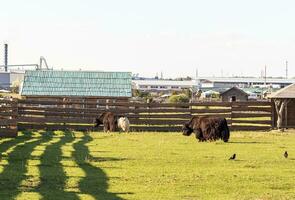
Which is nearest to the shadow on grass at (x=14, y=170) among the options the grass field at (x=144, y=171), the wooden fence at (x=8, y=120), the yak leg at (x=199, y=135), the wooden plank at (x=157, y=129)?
the grass field at (x=144, y=171)

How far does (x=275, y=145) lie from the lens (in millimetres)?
25703

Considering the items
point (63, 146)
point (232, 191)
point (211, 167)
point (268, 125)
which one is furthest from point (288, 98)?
point (232, 191)

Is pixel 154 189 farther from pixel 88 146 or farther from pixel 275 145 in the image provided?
pixel 275 145

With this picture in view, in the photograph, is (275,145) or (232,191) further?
(275,145)

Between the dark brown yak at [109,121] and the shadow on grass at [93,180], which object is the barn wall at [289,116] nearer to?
the dark brown yak at [109,121]

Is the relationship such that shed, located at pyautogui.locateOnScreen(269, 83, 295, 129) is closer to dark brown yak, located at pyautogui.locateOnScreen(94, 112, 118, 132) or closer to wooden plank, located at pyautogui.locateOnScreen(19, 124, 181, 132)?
wooden plank, located at pyautogui.locateOnScreen(19, 124, 181, 132)

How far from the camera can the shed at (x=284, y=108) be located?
120ft

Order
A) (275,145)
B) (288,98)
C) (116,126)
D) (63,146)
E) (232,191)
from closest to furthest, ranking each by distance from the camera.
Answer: (232,191) → (63,146) → (275,145) → (116,126) → (288,98)

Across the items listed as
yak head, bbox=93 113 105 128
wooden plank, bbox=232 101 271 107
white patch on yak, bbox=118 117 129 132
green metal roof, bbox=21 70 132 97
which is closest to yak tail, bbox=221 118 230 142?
white patch on yak, bbox=118 117 129 132

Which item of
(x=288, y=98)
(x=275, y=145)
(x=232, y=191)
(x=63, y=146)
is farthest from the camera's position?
(x=288, y=98)

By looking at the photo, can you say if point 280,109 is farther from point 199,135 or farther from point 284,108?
point 199,135

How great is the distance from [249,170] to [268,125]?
2037cm

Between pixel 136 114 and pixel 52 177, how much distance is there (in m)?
21.4

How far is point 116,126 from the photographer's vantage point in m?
34.0
